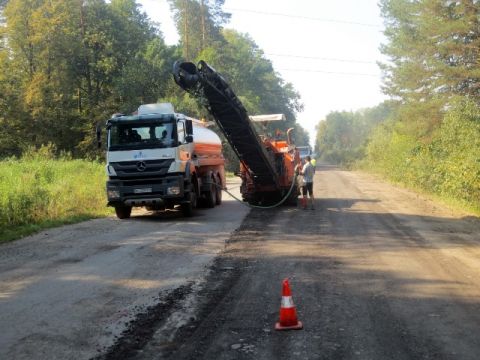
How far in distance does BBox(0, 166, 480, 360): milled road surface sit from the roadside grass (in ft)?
7.89

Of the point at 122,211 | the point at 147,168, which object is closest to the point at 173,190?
the point at 147,168

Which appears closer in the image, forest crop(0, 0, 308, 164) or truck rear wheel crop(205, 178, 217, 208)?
truck rear wheel crop(205, 178, 217, 208)

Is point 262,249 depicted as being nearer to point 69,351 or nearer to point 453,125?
point 69,351

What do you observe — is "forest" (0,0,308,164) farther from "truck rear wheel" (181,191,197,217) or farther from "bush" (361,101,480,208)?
"truck rear wheel" (181,191,197,217)

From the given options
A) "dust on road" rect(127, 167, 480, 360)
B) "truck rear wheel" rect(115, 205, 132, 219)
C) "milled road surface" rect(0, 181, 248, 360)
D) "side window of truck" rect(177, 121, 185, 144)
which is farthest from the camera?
"truck rear wheel" rect(115, 205, 132, 219)

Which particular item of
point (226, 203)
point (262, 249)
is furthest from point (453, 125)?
point (262, 249)

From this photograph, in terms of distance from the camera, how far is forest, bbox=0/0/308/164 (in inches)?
1507

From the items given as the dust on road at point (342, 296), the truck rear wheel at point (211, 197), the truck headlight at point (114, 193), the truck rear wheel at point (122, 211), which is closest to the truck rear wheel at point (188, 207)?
the truck rear wheel at point (122, 211)

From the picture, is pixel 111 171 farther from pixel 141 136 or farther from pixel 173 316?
pixel 173 316

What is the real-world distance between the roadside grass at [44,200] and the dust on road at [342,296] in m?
Result: 5.51

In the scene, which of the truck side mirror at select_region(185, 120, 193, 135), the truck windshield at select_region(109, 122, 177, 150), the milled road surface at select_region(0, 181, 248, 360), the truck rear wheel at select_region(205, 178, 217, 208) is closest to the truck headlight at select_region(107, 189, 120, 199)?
the milled road surface at select_region(0, 181, 248, 360)

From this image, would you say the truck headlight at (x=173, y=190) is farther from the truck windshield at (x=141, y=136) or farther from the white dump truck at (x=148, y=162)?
the truck windshield at (x=141, y=136)

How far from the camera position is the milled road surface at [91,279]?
4.97 meters

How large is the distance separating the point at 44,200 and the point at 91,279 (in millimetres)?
8063
